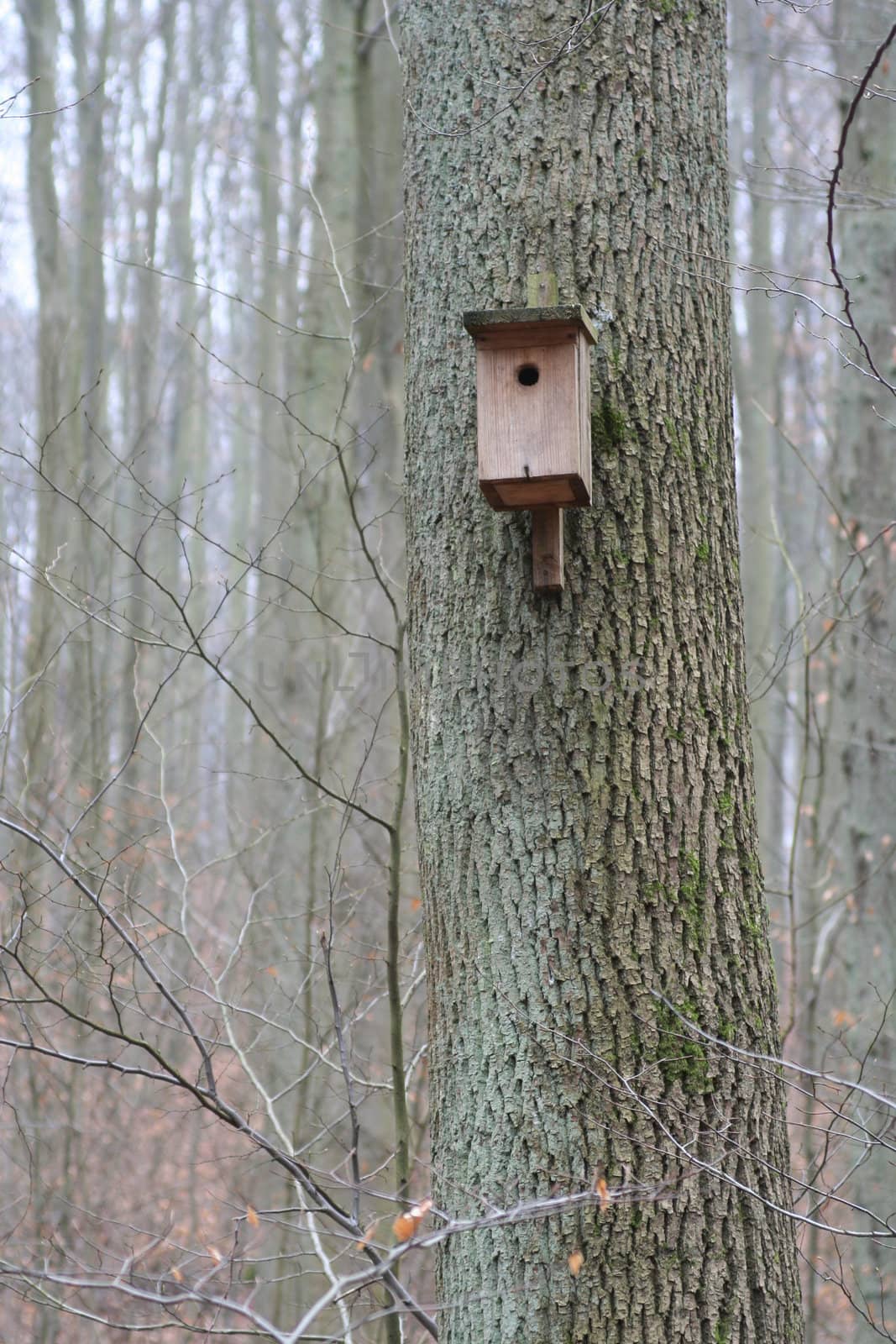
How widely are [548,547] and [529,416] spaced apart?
27 cm

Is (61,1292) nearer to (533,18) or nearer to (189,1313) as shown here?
(189,1313)

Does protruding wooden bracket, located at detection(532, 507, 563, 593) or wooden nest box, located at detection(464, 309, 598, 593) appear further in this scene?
protruding wooden bracket, located at detection(532, 507, 563, 593)

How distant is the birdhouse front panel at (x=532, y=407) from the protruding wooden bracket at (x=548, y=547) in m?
0.04

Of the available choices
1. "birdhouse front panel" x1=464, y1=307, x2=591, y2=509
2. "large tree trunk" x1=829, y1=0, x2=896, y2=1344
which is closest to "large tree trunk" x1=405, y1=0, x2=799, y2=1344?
"birdhouse front panel" x1=464, y1=307, x2=591, y2=509

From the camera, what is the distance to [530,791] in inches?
106

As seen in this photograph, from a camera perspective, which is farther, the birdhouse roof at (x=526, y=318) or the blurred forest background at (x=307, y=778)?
the blurred forest background at (x=307, y=778)

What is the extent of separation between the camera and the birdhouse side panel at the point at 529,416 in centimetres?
256

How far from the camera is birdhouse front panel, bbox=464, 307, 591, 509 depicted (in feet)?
8.40

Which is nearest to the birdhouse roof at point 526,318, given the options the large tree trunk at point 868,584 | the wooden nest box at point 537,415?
the wooden nest box at point 537,415

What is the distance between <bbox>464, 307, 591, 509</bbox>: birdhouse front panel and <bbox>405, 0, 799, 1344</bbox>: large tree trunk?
0.18 meters

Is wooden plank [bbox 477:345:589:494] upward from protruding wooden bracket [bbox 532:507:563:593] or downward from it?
upward

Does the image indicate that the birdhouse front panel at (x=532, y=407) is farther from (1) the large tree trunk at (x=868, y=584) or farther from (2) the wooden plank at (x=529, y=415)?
(1) the large tree trunk at (x=868, y=584)

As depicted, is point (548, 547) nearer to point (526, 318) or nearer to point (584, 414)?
point (584, 414)

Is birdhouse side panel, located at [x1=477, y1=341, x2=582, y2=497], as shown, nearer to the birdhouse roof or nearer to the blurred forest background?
the birdhouse roof
